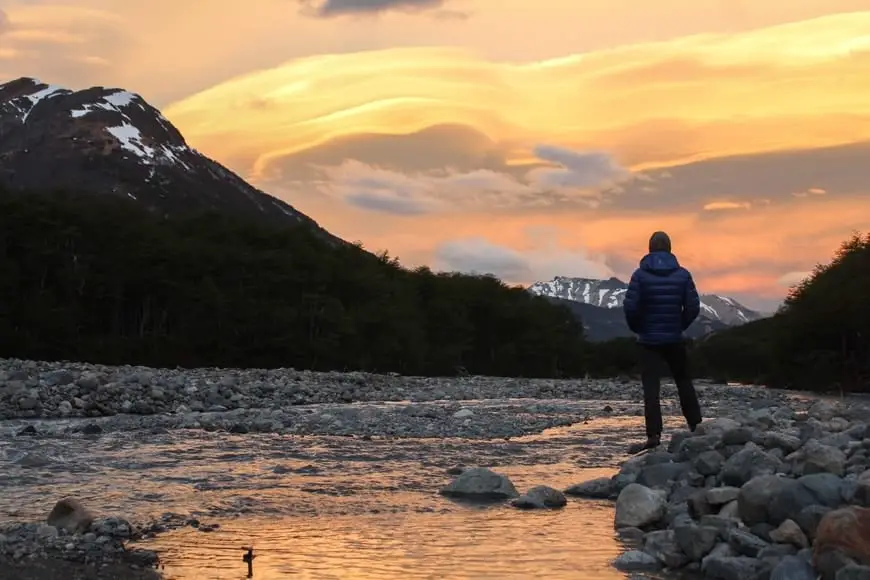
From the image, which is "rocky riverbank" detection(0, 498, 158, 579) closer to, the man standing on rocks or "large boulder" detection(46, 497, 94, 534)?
"large boulder" detection(46, 497, 94, 534)

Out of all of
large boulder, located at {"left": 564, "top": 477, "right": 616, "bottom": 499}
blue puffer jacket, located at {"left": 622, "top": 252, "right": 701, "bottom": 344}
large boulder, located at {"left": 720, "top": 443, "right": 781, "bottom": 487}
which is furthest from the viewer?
blue puffer jacket, located at {"left": 622, "top": 252, "right": 701, "bottom": 344}

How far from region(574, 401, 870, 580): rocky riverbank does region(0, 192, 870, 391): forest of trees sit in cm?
4442

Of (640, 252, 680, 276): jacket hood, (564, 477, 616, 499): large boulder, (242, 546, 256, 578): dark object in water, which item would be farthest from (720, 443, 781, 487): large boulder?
(242, 546, 256, 578): dark object in water

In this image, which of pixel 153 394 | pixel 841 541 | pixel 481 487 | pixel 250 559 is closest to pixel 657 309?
pixel 481 487

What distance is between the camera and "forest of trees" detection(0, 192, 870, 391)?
57.1 m

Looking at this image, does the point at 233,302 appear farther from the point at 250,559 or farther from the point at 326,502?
the point at 250,559

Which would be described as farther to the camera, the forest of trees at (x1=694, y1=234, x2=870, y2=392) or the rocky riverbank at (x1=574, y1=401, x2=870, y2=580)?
the forest of trees at (x1=694, y1=234, x2=870, y2=392)

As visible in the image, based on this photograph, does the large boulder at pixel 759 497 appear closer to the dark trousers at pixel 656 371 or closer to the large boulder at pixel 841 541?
the large boulder at pixel 841 541

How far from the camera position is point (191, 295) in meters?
66.1

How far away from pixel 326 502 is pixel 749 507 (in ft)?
13.2

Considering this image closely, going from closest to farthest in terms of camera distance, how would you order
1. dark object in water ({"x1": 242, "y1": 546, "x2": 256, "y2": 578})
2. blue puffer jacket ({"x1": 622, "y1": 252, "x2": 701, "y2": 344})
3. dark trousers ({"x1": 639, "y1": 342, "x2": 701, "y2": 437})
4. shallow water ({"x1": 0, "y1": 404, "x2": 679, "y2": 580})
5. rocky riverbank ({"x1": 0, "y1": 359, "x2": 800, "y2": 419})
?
1. dark object in water ({"x1": 242, "y1": 546, "x2": 256, "y2": 578})
2. shallow water ({"x1": 0, "y1": 404, "x2": 679, "y2": 580})
3. blue puffer jacket ({"x1": 622, "y1": 252, "x2": 701, "y2": 344})
4. dark trousers ({"x1": 639, "y1": 342, "x2": 701, "y2": 437})
5. rocky riverbank ({"x1": 0, "y1": 359, "x2": 800, "y2": 419})

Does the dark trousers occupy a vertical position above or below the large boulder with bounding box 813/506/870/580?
above

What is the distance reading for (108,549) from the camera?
22.2 feet

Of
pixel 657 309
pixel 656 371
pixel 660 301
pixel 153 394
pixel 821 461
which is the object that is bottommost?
pixel 153 394
